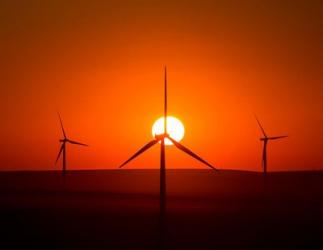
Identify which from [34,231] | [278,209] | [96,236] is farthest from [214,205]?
[34,231]

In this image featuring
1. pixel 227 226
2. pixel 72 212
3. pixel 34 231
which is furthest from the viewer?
pixel 72 212

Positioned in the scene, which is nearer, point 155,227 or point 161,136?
point 161,136

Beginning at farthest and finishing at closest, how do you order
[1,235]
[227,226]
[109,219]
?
[109,219] < [227,226] < [1,235]

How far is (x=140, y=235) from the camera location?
102ft

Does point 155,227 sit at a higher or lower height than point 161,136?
lower

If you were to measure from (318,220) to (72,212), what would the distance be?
26592mm

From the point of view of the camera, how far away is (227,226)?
1347 inches

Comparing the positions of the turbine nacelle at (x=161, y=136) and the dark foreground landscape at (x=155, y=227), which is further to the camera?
the turbine nacelle at (x=161, y=136)

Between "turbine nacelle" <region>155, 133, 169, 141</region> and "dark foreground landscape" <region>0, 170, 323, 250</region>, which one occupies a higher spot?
"turbine nacelle" <region>155, 133, 169, 141</region>

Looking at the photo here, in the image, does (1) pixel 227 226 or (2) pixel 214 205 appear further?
(2) pixel 214 205

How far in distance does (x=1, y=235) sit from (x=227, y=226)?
20.2m

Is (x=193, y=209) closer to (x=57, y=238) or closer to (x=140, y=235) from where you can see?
(x=140, y=235)

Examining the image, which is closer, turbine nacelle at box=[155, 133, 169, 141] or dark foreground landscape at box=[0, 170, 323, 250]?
dark foreground landscape at box=[0, 170, 323, 250]

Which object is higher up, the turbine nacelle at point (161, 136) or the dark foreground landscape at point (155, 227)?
the turbine nacelle at point (161, 136)
